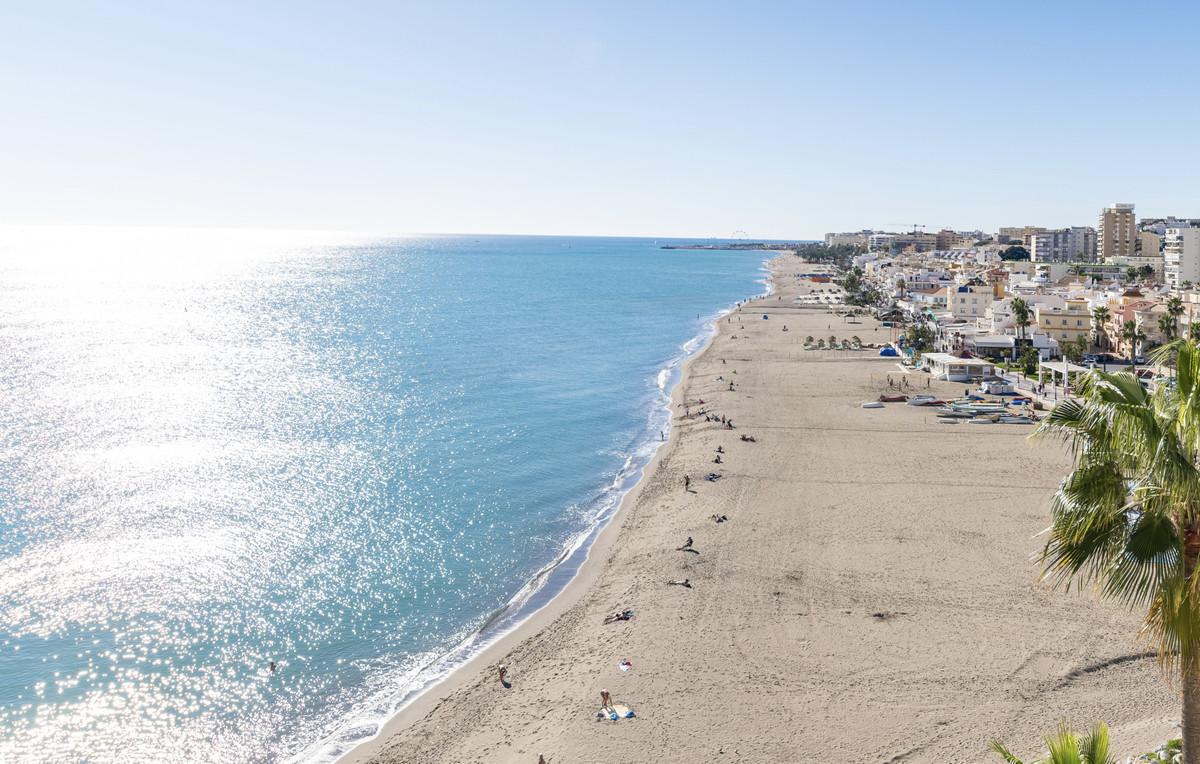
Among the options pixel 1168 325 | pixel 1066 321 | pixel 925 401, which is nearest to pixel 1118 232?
pixel 1066 321

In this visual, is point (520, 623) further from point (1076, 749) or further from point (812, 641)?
point (1076, 749)

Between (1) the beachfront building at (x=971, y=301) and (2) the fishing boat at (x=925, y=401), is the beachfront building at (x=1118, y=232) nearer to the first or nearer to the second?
(1) the beachfront building at (x=971, y=301)

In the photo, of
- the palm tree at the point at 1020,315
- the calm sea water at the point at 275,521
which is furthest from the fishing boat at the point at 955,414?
the palm tree at the point at 1020,315

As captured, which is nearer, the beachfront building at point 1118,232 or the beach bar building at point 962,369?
the beach bar building at point 962,369

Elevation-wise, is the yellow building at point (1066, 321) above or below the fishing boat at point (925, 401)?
above

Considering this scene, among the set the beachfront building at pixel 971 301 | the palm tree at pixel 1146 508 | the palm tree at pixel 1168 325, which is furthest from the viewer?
the beachfront building at pixel 971 301

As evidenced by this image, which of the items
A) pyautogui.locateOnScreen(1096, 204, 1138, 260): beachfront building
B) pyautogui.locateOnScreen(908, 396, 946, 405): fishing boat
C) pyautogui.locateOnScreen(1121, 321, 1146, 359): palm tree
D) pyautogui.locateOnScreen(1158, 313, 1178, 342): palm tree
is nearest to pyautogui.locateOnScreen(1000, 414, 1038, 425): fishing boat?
pyautogui.locateOnScreen(908, 396, 946, 405): fishing boat
